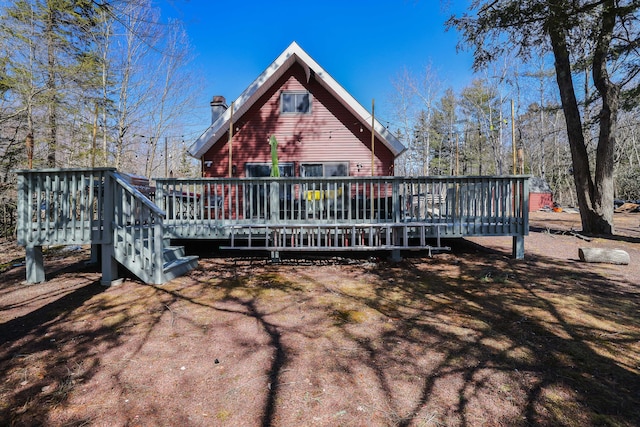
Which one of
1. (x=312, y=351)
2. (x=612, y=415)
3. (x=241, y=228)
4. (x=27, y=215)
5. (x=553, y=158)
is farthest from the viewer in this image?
(x=553, y=158)

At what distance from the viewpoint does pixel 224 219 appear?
618 cm

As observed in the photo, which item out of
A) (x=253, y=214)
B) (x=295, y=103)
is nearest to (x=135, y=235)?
(x=253, y=214)

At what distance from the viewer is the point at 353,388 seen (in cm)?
224

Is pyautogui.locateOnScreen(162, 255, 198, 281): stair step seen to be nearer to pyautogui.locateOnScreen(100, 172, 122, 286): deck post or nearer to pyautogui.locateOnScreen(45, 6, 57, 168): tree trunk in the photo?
pyautogui.locateOnScreen(100, 172, 122, 286): deck post

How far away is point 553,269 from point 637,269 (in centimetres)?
140

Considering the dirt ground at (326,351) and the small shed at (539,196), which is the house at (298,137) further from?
the small shed at (539,196)

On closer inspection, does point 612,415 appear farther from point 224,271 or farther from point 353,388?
point 224,271

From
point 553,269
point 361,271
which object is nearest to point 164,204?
point 361,271

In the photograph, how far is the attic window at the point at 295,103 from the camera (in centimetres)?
1123

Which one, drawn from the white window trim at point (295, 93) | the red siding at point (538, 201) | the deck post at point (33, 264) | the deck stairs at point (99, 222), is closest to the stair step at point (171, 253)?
the deck stairs at point (99, 222)

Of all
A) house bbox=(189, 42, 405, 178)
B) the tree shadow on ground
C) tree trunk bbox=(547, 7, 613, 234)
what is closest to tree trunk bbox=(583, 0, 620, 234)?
tree trunk bbox=(547, 7, 613, 234)

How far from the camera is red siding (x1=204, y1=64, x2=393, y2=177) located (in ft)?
36.3

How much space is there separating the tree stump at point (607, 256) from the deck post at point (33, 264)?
9.30m

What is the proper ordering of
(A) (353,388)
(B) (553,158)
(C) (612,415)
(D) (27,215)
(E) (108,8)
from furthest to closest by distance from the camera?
(B) (553,158) → (D) (27,215) → (E) (108,8) → (A) (353,388) → (C) (612,415)
